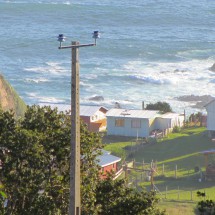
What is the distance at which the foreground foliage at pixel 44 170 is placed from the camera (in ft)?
64.5

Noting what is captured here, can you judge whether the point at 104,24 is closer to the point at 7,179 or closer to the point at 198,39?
the point at 198,39

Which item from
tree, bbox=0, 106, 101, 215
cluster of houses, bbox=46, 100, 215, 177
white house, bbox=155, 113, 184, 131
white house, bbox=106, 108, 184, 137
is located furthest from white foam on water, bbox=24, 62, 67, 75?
tree, bbox=0, 106, 101, 215

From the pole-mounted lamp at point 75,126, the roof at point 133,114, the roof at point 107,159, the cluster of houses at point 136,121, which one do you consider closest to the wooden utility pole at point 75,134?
the pole-mounted lamp at point 75,126

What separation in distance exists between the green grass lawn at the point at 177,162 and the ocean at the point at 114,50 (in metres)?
11.3

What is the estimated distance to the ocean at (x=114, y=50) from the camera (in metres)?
68.6

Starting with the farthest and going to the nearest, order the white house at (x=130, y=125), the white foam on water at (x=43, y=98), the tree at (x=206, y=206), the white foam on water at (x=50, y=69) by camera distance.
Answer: the white foam on water at (x=50, y=69), the white foam on water at (x=43, y=98), the white house at (x=130, y=125), the tree at (x=206, y=206)

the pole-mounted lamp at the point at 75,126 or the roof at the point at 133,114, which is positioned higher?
the roof at the point at 133,114

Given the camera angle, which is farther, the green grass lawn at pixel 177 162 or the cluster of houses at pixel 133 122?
the cluster of houses at pixel 133 122

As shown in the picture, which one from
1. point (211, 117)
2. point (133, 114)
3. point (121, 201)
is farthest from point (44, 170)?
point (133, 114)

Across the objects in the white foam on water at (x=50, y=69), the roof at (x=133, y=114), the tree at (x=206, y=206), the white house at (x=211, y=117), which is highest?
the white foam on water at (x=50, y=69)

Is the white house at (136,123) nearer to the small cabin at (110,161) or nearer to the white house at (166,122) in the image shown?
the white house at (166,122)

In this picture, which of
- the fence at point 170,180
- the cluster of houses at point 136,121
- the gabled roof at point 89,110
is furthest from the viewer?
the gabled roof at point 89,110

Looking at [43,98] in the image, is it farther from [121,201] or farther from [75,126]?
[75,126]

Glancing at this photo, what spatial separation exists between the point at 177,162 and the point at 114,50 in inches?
2114
